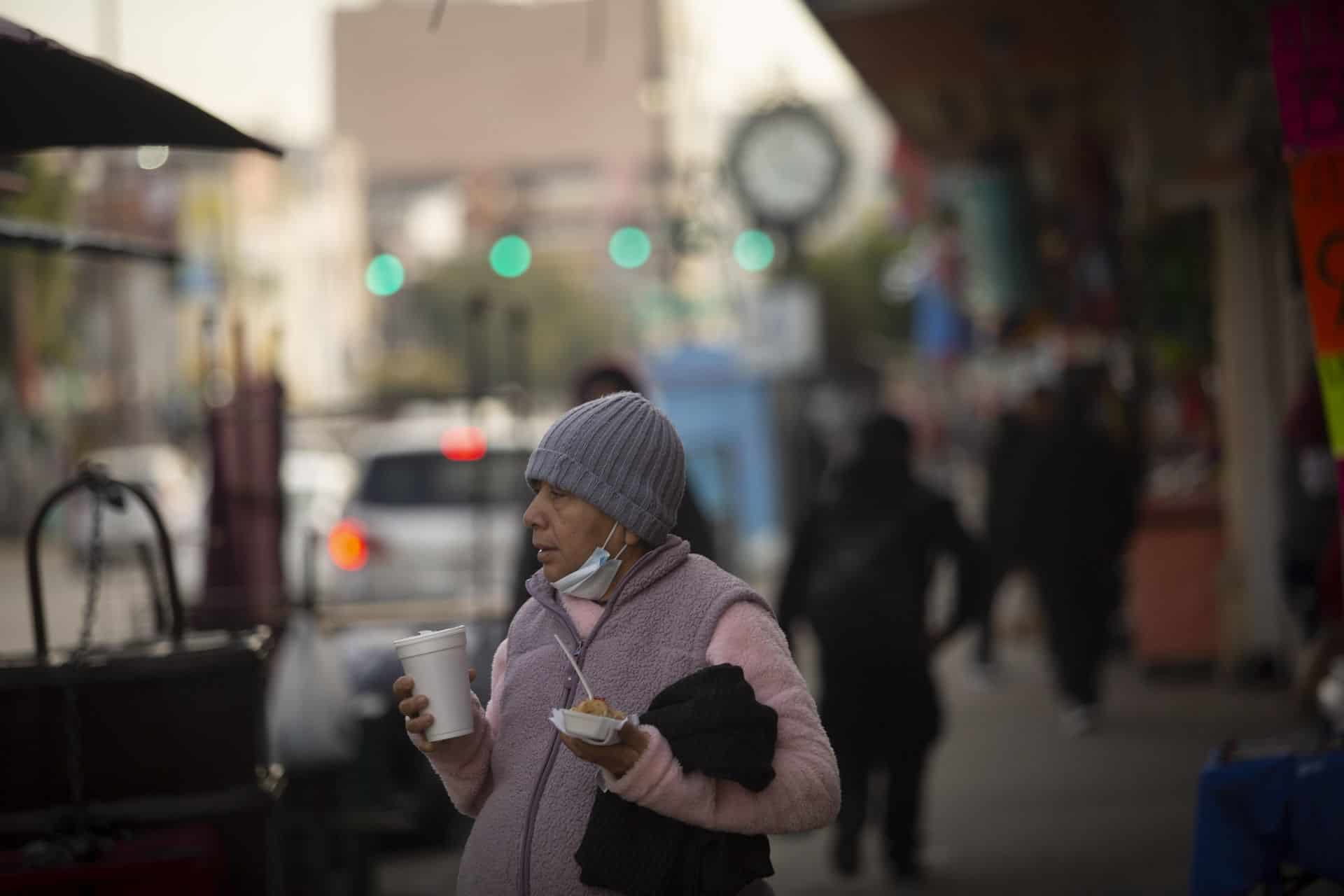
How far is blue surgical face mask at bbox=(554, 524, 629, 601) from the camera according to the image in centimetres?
312

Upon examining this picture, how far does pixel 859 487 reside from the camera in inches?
300

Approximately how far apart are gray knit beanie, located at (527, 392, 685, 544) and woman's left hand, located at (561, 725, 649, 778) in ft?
1.32

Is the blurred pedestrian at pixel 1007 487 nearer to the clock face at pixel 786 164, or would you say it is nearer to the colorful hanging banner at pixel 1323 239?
the clock face at pixel 786 164

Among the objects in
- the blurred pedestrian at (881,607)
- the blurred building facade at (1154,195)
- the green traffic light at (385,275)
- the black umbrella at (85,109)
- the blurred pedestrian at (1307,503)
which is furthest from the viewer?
the green traffic light at (385,275)

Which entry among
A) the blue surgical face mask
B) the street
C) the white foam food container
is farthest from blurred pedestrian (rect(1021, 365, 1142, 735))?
the white foam food container

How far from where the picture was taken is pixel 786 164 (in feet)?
56.6

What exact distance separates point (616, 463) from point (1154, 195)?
10.3 metres

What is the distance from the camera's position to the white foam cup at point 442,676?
9.97 feet

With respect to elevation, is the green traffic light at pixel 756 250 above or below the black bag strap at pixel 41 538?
above

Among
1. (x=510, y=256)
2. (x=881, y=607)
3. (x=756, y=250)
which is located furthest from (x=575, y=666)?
(x=756, y=250)

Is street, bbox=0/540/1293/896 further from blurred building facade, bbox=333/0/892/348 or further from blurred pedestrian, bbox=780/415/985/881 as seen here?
blurred building facade, bbox=333/0/892/348

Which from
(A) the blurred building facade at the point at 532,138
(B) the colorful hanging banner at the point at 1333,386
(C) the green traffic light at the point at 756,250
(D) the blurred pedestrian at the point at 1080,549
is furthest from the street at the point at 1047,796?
(A) the blurred building facade at the point at 532,138

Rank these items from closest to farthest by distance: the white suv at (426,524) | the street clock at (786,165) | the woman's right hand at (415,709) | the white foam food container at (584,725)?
1. the white foam food container at (584,725)
2. the woman's right hand at (415,709)
3. the white suv at (426,524)
4. the street clock at (786,165)

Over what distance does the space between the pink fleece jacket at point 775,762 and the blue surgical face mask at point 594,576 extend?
0.14 feet
